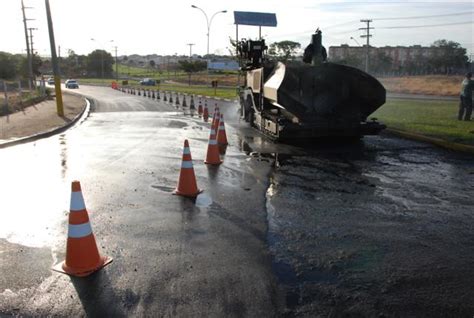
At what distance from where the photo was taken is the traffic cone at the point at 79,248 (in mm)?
4211

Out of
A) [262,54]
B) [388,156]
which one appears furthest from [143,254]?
[262,54]

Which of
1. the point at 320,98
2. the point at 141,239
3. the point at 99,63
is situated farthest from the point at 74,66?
the point at 141,239

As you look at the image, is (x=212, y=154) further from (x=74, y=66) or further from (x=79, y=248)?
(x=74, y=66)

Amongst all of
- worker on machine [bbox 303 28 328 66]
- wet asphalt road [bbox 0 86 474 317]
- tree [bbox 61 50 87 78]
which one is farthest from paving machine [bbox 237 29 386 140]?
tree [bbox 61 50 87 78]

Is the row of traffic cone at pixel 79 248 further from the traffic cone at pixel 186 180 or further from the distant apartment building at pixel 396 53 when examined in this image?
the distant apartment building at pixel 396 53

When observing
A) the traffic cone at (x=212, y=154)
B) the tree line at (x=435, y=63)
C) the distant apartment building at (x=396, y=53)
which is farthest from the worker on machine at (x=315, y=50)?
the tree line at (x=435, y=63)

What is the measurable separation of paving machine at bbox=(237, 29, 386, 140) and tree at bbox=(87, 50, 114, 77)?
128 metres

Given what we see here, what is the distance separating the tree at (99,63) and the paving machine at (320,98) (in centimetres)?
12833

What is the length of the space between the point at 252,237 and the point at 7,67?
72.3m

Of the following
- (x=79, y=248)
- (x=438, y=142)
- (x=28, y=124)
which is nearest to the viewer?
(x=79, y=248)

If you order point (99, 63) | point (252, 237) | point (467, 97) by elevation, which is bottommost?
point (252, 237)

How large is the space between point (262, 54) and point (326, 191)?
9.52 meters

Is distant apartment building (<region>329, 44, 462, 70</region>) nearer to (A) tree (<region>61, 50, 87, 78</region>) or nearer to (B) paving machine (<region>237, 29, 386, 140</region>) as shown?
(B) paving machine (<region>237, 29, 386, 140</region>)

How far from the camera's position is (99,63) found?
13312 centimetres
